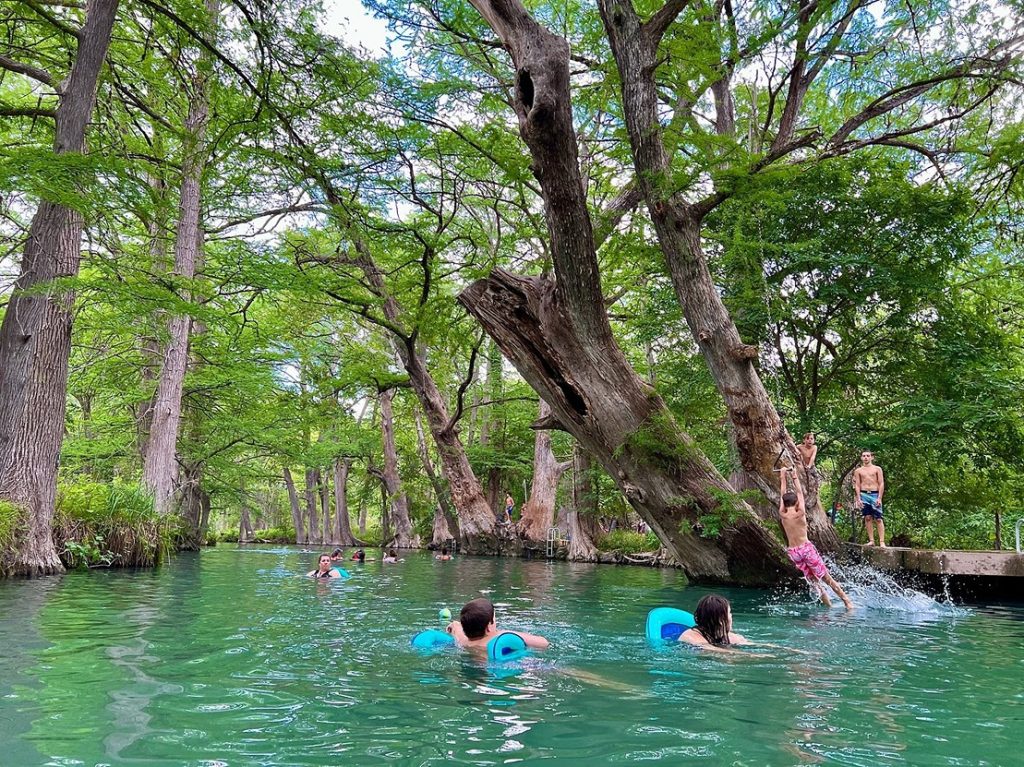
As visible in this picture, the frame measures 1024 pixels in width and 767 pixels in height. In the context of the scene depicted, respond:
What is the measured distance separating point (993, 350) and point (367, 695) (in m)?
13.4

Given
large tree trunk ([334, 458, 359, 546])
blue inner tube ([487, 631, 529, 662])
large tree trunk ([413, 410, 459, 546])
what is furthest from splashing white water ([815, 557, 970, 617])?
large tree trunk ([334, 458, 359, 546])

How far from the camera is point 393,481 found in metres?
32.1

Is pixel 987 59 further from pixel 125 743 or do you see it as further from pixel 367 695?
pixel 125 743

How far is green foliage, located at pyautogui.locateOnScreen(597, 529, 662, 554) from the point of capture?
24.6 metres

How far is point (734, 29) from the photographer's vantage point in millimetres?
11078

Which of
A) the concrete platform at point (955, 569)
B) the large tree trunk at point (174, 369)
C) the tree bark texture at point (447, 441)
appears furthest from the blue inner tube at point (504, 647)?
the large tree trunk at point (174, 369)

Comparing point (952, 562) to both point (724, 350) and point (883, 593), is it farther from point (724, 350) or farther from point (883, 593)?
point (724, 350)

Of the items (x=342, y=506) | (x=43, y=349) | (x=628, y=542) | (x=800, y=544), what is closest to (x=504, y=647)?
(x=800, y=544)

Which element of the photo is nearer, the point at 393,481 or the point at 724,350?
the point at 724,350

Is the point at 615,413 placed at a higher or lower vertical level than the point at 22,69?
lower

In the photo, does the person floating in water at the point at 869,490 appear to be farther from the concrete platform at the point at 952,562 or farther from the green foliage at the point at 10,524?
the green foliage at the point at 10,524

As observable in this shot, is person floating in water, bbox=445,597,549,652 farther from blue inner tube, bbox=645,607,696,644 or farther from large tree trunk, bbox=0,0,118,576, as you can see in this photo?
large tree trunk, bbox=0,0,118,576

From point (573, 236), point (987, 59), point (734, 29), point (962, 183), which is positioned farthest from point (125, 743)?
point (962, 183)

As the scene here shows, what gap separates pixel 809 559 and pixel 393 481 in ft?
79.1
